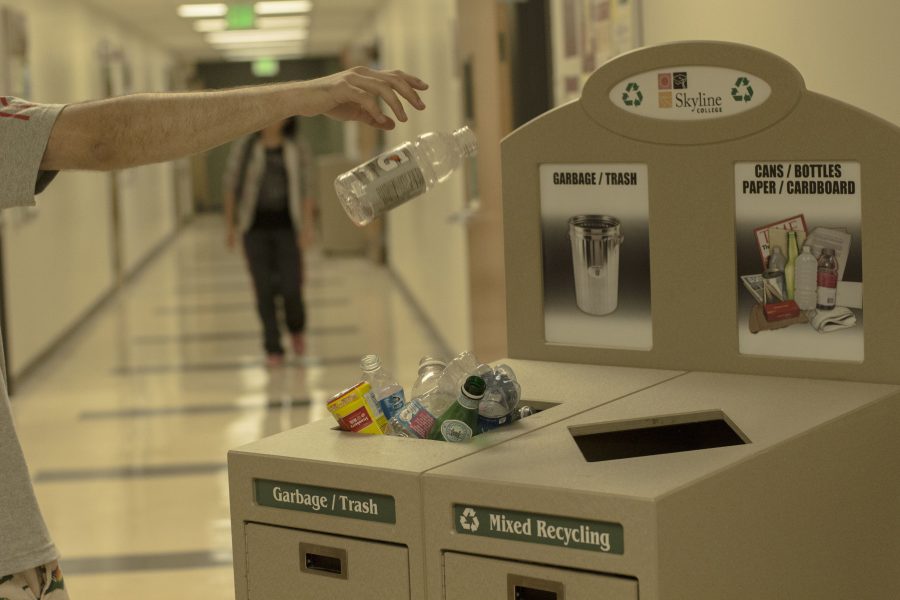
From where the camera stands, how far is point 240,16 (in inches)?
560

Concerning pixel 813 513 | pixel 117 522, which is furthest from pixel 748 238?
pixel 117 522

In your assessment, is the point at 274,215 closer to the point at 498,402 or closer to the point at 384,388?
the point at 384,388

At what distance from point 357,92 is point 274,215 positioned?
244 inches

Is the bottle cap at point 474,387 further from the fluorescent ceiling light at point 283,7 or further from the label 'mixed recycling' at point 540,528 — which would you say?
the fluorescent ceiling light at point 283,7

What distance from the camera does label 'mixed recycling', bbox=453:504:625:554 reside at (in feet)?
4.77

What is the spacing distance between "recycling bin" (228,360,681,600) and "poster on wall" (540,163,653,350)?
293 mm

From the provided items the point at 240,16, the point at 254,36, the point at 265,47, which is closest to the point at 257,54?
the point at 265,47

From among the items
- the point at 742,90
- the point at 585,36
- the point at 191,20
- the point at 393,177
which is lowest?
the point at 393,177

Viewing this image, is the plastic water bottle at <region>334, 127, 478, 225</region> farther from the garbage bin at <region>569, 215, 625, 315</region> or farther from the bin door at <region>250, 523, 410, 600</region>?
the bin door at <region>250, 523, 410, 600</region>

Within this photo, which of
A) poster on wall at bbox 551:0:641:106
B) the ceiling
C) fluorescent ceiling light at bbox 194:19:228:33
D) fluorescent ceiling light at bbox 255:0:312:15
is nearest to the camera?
poster on wall at bbox 551:0:641:106

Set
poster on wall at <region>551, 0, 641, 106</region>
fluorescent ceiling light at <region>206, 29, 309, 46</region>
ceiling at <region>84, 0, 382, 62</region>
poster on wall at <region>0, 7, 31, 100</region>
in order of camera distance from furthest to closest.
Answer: fluorescent ceiling light at <region>206, 29, 309, 46</region>
ceiling at <region>84, 0, 382, 62</region>
poster on wall at <region>0, 7, 31, 100</region>
poster on wall at <region>551, 0, 641, 106</region>

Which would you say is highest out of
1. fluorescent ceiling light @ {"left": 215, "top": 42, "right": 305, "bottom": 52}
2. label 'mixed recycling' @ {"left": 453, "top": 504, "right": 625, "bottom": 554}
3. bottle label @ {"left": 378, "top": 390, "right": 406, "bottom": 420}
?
fluorescent ceiling light @ {"left": 215, "top": 42, "right": 305, "bottom": 52}

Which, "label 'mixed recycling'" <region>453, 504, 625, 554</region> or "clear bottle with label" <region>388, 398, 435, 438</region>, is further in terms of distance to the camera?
"clear bottle with label" <region>388, 398, 435, 438</region>

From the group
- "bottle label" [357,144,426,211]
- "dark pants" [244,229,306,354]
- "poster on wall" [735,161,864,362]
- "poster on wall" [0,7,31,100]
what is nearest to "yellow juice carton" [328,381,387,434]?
"bottle label" [357,144,426,211]
